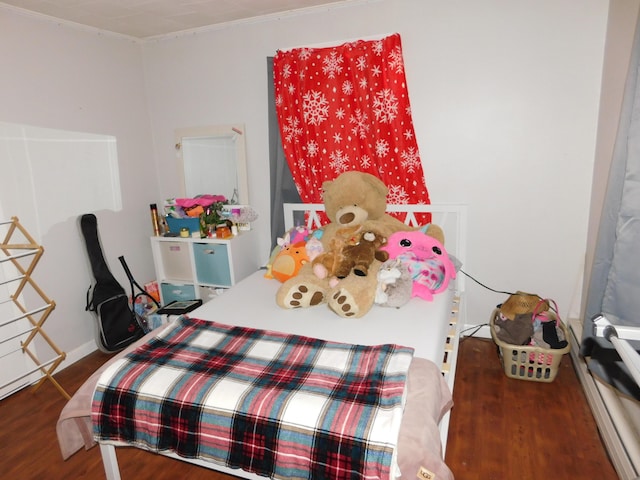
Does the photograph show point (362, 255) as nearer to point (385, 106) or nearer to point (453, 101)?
point (385, 106)

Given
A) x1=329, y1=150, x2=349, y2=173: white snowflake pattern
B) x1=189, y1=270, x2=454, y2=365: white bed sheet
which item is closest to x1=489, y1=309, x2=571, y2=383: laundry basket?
x1=189, y1=270, x2=454, y2=365: white bed sheet

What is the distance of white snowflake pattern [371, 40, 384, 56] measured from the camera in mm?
2582

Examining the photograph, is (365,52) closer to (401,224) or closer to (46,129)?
(401,224)

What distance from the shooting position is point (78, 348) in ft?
9.31

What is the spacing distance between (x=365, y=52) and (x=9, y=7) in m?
2.18

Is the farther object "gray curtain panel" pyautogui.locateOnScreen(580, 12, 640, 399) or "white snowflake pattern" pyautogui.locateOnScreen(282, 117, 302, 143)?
"white snowflake pattern" pyautogui.locateOnScreen(282, 117, 302, 143)

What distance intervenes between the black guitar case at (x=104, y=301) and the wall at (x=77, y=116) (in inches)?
4.0

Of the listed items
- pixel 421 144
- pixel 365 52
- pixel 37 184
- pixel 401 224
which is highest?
pixel 365 52

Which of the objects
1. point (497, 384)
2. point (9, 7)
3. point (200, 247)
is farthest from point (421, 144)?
point (9, 7)

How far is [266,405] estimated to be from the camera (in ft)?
4.20

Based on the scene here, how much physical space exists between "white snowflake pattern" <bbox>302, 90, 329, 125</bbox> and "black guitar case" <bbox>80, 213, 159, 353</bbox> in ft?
5.61

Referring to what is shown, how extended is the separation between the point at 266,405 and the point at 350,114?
2.08 m

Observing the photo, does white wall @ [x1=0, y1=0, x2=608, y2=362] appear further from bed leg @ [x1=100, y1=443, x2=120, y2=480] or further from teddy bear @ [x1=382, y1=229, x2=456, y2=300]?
bed leg @ [x1=100, y1=443, x2=120, y2=480]

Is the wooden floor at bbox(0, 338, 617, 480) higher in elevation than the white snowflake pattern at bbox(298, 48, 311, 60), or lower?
lower
